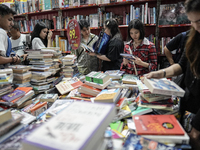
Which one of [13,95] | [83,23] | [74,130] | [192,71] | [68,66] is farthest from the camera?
[83,23]

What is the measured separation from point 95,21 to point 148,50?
2060 millimetres

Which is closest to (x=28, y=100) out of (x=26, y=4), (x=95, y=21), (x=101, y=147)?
(x=101, y=147)

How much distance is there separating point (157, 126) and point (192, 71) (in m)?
0.48

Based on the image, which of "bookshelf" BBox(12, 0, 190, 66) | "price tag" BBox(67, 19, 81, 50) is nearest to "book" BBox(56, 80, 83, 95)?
"price tag" BBox(67, 19, 81, 50)

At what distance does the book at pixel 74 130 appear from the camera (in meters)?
0.44

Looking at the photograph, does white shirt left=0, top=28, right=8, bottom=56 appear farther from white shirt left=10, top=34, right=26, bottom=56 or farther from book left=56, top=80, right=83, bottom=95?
white shirt left=10, top=34, right=26, bottom=56

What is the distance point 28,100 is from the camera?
5.07 feet

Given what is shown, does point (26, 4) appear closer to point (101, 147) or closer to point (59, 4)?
point (59, 4)

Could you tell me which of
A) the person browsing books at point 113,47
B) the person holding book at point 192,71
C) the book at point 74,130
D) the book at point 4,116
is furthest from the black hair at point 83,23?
the book at point 74,130

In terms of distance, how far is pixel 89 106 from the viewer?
0.65 m

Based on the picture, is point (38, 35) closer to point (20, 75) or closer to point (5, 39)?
point (5, 39)

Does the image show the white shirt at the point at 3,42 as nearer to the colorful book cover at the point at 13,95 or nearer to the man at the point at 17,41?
the colorful book cover at the point at 13,95

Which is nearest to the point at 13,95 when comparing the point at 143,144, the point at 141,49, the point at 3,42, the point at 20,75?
the point at 20,75

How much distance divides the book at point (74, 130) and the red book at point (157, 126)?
34cm
